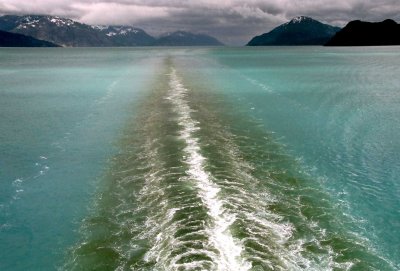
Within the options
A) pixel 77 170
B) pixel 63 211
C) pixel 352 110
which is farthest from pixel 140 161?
pixel 352 110

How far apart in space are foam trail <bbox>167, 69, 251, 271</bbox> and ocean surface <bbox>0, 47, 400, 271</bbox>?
73 millimetres

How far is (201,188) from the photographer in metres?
25.0

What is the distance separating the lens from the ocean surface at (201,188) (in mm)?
18641

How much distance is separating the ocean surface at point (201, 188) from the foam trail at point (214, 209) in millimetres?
73

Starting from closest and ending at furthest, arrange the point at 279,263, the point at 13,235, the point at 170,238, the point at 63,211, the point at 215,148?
the point at 279,263
the point at 170,238
the point at 13,235
the point at 63,211
the point at 215,148

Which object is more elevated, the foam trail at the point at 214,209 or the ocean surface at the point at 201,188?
the foam trail at the point at 214,209

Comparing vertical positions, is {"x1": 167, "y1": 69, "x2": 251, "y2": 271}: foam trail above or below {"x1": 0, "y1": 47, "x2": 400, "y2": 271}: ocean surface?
above

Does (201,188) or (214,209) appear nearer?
(214,209)

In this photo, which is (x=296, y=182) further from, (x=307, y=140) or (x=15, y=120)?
(x=15, y=120)

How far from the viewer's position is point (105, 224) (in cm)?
2155

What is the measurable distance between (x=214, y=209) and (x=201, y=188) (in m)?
3.12

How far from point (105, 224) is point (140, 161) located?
31.9ft

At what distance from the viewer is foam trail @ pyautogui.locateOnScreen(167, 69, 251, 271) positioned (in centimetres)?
1752

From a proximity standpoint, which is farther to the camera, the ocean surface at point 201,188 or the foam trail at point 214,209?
the ocean surface at point 201,188
